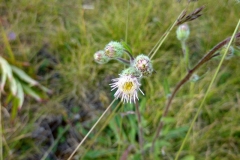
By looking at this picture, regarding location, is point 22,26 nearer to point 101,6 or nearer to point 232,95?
point 101,6

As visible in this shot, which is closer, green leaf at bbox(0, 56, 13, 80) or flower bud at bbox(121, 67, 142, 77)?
flower bud at bbox(121, 67, 142, 77)

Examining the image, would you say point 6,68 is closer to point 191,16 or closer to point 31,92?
point 31,92

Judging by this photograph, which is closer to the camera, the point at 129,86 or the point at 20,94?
the point at 129,86

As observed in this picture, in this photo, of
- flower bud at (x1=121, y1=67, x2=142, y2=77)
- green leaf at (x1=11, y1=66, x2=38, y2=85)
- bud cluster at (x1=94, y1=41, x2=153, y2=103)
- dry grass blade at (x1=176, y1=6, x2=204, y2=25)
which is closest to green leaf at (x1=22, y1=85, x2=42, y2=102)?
green leaf at (x1=11, y1=66, x2=38, y2=85)

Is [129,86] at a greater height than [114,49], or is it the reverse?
[114,49]

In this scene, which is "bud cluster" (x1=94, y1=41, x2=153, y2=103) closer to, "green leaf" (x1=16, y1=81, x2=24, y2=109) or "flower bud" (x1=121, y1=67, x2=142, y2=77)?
"flower bud" (x1=121, y1=67, x2=142, y2=77)

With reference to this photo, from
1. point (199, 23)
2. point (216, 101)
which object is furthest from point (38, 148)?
point (199, 23)

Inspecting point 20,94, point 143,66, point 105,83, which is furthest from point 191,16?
point 20,94
